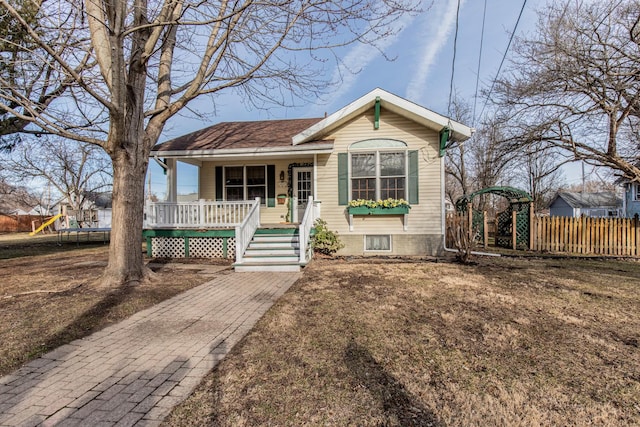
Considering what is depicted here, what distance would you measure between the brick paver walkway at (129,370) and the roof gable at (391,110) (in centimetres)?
668

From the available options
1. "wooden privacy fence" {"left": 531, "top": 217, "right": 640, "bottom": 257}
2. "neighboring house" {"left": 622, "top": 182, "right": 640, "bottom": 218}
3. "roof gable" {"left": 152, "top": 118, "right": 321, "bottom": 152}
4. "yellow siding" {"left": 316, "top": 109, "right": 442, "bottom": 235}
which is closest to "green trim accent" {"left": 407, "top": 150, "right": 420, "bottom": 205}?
"yellow siding" {"left": 316, "top": 109, "right": 442, "bottom": 235}

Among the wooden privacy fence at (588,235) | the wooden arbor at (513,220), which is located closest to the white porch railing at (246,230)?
the wooden arbor at (513,220)

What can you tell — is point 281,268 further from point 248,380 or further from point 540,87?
point 540,87

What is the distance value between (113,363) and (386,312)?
333cm

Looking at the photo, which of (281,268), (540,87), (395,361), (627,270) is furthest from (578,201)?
(395,361)

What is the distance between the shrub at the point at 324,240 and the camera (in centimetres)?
1012

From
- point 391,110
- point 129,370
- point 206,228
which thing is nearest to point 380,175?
point 391,110

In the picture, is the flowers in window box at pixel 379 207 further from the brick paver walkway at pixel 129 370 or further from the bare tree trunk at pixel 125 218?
the bare tree trunk at pixel 125 218

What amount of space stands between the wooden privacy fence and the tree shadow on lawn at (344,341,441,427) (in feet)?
39.3

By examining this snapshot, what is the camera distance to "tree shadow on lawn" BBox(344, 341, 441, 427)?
220cm

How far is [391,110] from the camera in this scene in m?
10.3

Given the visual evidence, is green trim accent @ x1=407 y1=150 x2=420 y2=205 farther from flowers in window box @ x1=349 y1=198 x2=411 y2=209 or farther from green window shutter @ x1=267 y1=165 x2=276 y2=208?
green window shutter @ x1=267 y1=165 x2=276 y2=208

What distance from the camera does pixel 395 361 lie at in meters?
3.04

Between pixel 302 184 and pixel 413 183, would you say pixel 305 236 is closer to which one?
pixel 302 184
